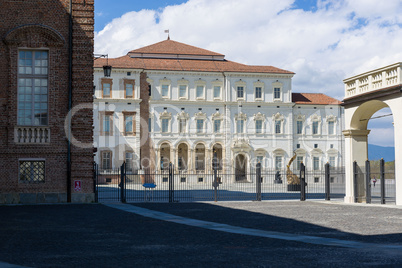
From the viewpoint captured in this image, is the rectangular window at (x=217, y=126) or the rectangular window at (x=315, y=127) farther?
the rectangular window at (x=315, y=127)

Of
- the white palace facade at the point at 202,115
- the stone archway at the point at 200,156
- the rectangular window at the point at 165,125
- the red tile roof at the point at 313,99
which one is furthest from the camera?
the red tile roof at the point at 313,99

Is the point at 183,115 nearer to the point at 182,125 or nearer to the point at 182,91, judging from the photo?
the point at 182,125

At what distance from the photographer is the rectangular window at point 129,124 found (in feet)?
214

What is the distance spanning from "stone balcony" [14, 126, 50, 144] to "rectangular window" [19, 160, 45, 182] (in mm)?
964

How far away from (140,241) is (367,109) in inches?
677

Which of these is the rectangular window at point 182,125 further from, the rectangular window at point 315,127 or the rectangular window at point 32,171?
the rectangular window at point 32,171

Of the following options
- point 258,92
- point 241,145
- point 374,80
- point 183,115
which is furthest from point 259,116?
point 374,80

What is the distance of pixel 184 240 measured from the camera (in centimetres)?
1220

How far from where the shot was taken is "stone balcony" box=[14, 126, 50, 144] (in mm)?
23566

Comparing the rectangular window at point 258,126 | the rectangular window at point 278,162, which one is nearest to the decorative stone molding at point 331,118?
the rectangular window at point 278,162

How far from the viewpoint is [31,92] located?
2400 centimetres

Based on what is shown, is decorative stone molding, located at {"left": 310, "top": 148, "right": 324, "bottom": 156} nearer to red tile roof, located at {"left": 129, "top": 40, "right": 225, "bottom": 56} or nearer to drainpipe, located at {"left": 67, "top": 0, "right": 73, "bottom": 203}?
red tile roof, located at {"left": 129, "top": 40, "right": 225, "bottom": 56}

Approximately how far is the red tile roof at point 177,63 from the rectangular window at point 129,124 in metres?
6.14

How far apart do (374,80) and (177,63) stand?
46361 millimetres
